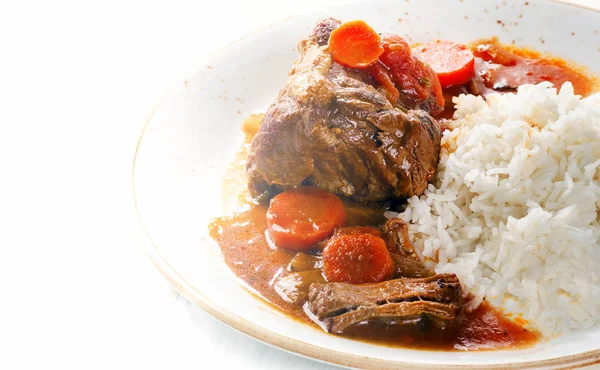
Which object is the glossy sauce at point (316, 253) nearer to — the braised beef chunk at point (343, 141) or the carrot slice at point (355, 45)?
the braised beef chunk at point (343, 141)

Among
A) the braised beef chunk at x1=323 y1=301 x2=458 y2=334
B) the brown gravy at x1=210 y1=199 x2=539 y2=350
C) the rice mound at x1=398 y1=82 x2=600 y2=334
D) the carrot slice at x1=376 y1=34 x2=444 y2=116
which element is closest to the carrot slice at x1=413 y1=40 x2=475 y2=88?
the carrot slice at x1=376 y1=34 x2=444 y2=116

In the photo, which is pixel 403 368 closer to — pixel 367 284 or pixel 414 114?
pixel 367 284

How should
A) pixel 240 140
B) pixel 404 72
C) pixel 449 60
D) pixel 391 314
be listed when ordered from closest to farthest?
1. pixel 391 314
2. pixel 404 72
3. pixel 240 140
4. pixel 449 60

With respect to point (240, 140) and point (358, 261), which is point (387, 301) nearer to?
point (358, 261)

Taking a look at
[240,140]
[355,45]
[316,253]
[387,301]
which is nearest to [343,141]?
[316,253]

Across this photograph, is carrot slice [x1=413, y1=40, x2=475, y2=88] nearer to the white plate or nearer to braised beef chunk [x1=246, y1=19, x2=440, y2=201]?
the white plate

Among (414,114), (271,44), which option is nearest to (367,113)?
(414,114)

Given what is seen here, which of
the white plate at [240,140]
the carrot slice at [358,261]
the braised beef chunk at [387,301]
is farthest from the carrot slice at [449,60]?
the braised beef chunk at [387,301]
